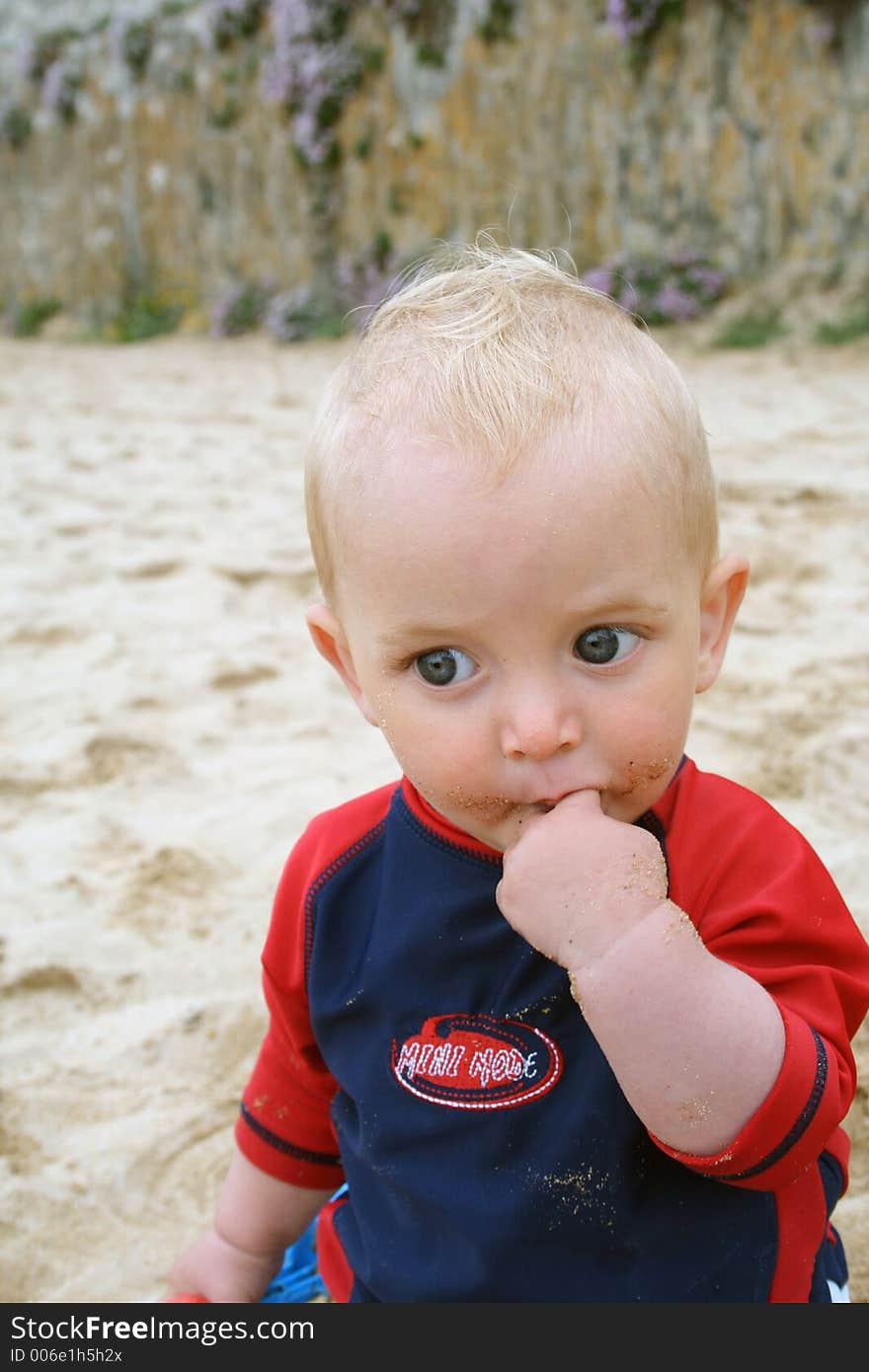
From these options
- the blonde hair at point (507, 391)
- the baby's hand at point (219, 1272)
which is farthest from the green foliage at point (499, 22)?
the baby's hand at point (219, 1272)

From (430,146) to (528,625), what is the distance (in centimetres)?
1099

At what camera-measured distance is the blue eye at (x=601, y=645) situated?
1169 mm

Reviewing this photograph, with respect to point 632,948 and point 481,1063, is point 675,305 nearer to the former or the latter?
point 481,1063

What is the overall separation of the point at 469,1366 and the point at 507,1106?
0.86 ft

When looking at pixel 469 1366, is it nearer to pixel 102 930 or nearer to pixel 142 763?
pixel 102 930

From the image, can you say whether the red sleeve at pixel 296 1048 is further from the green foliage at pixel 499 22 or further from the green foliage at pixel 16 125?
the green foliage at pixel 16 125

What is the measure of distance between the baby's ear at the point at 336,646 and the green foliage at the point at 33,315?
15085mm

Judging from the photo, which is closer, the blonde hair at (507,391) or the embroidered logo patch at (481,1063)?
the blonde hair at (507,391)

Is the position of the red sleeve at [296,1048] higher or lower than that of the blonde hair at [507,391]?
lower

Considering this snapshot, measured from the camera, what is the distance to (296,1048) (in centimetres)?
159

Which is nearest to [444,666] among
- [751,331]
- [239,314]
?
[751,331]

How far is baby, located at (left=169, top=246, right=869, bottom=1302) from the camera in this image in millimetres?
1117

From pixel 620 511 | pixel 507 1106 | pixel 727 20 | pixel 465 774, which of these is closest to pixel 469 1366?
pixel 507 1106

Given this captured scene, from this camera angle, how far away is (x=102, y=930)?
2.38 metres
